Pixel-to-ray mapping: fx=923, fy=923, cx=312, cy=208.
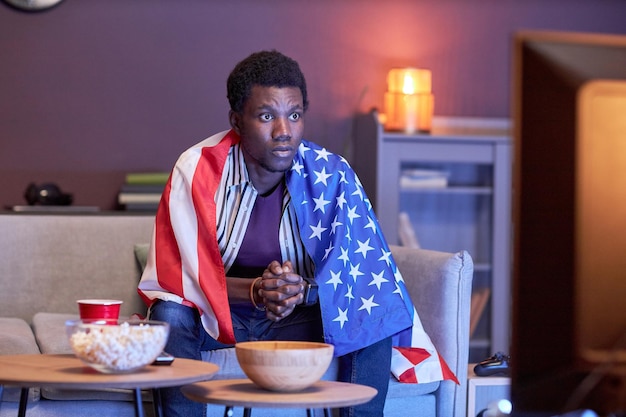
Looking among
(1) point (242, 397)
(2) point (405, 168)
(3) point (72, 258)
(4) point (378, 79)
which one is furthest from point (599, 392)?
(4) point (378, 79)

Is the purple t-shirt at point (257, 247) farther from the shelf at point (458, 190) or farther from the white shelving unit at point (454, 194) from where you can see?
the shelf at point (458, 190)

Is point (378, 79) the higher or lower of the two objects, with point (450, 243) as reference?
higher

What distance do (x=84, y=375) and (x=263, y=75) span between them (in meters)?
1.02

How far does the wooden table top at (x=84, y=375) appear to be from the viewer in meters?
1.47

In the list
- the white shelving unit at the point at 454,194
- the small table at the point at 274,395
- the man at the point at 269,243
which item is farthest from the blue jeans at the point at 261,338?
the white shelving unit at the point at 454,194

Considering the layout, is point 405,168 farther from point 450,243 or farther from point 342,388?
point 342,388

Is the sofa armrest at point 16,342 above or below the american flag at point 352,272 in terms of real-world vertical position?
below

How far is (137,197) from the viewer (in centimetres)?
359

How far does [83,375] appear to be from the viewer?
1.54 metres

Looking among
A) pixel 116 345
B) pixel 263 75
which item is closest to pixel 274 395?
pixel 116 345

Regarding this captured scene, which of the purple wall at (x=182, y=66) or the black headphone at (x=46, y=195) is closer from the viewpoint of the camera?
the black headphone at (x=46, y=195)

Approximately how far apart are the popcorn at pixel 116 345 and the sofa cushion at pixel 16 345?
79 cm

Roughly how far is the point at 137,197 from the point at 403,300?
156 cm

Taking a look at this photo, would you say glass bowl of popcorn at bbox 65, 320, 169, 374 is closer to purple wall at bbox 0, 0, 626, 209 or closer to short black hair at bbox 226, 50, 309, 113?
short black hair at bbox 226, 50, 309, 113
